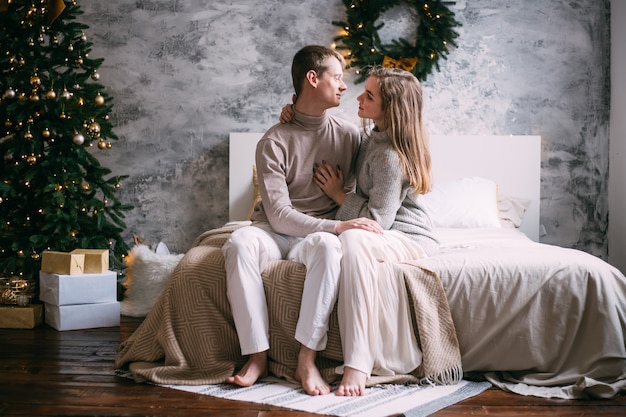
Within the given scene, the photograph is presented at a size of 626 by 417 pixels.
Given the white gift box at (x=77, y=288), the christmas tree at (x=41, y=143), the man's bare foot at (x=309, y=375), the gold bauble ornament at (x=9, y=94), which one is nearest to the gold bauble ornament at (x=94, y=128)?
the christmas tree at (x=41, y=143)

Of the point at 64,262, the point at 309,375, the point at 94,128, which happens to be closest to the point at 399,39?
the point at 94,128

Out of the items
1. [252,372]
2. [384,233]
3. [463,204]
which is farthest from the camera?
Answer: [463,204]

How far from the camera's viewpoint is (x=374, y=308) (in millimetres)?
2215

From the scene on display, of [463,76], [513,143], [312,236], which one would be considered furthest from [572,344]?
[463,76]

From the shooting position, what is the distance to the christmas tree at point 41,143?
3.30 m

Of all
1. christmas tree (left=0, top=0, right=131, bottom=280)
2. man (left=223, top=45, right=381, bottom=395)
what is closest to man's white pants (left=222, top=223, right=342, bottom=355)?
man (left=223, top=45, right=381, bottom=395)

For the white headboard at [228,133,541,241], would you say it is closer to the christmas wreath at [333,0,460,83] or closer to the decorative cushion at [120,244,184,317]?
the christmas wreath at [333,0,460,83]

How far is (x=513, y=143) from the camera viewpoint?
13.1 feet

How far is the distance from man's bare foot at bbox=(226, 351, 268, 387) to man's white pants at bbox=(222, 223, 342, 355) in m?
0.05

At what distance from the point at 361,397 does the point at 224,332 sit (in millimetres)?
557

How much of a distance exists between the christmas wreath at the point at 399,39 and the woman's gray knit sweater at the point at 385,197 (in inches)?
60.6

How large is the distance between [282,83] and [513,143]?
1.46 metres

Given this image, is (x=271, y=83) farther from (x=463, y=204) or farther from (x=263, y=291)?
(x=263, y=291)

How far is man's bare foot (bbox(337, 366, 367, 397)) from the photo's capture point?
2.08m
